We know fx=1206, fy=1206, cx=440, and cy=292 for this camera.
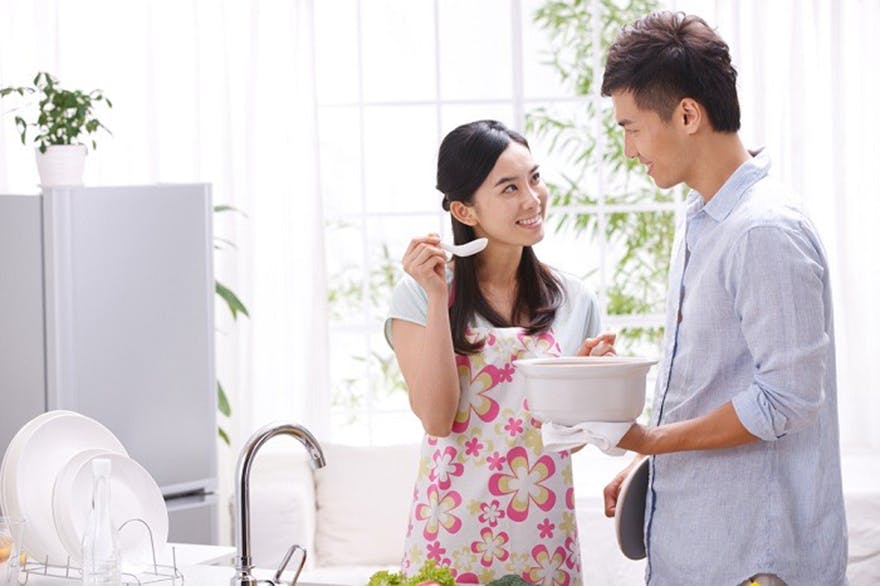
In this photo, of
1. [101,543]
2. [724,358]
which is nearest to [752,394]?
[724,358]

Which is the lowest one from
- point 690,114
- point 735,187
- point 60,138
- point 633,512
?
point 633,512

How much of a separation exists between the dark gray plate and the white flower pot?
2.19 metres

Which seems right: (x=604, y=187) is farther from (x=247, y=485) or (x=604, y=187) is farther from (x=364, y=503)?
(x=247, y=485)

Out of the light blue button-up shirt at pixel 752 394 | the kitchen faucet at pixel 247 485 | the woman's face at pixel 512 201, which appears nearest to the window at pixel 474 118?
the woman's face at pixel 512 201

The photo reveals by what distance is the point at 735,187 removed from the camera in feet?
6.39

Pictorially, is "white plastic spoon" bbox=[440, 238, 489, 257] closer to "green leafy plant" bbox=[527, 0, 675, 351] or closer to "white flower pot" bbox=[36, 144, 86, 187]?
"white flower pot" bbox=[36, 144, 86, 187]

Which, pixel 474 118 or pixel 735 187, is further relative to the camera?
pixel 474 118

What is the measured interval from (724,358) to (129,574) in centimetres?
110

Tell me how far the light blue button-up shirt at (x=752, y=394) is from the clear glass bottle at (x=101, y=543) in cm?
90

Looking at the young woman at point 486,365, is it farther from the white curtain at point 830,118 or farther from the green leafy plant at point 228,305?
the white curtain at point 830,118

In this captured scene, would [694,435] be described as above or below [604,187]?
below

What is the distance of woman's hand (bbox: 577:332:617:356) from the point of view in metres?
2.27

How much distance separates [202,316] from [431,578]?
7.00 ft

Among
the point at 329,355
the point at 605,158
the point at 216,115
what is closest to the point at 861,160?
the point at 605,158
